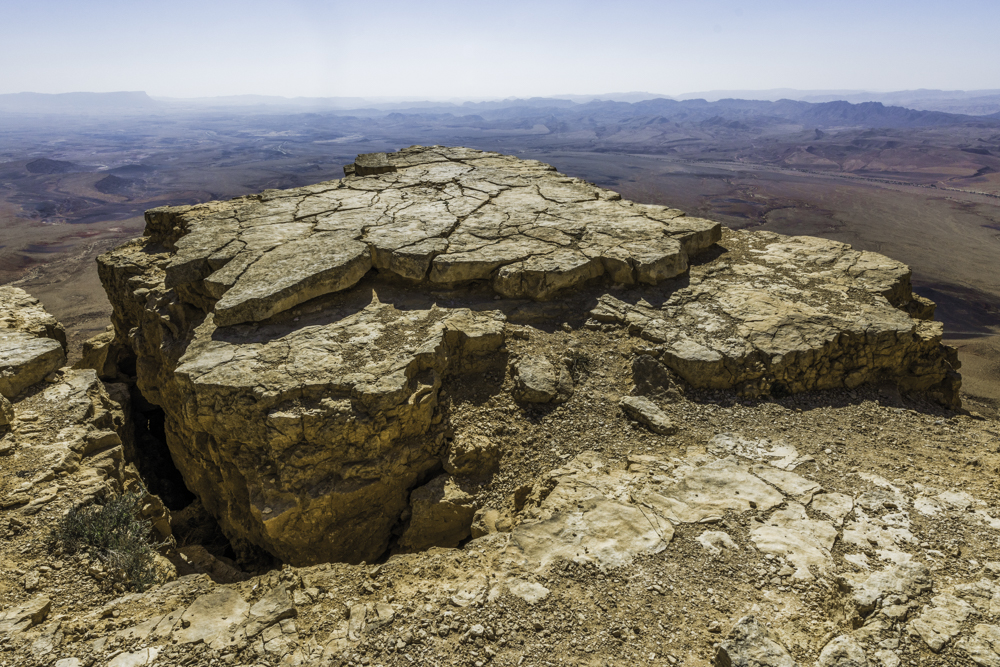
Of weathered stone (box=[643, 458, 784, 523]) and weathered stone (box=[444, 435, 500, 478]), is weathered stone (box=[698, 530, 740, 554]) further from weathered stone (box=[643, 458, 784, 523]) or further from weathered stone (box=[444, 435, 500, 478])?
weathered stone (box=[444, 435, 500, 478])

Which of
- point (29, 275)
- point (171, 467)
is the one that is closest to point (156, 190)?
point (29, 275)

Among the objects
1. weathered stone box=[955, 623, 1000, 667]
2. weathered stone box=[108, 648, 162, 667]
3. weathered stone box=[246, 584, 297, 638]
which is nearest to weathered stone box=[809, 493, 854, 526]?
weathered stone box=[955, 623, 1000, 667]

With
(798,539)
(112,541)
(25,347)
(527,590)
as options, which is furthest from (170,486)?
(798,539)

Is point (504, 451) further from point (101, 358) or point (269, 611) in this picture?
point (101, 358)

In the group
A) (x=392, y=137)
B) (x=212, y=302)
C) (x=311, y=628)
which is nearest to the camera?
(x=311, y=628)

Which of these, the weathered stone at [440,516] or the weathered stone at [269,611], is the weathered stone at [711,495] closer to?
the weathered stone at [440,516]

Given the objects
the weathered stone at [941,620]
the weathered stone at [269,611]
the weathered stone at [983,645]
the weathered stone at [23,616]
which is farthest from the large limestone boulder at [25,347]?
the weathered stone at [983,645]

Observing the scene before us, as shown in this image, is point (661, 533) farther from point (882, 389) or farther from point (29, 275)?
point (29, 275)
